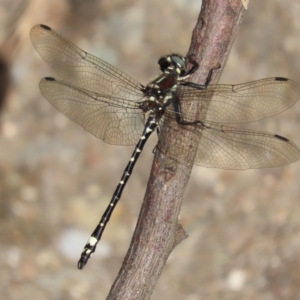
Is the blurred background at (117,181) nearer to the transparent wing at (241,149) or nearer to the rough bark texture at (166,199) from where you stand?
the transparent wing at (241,149)

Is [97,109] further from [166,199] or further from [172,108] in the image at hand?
[166,199]

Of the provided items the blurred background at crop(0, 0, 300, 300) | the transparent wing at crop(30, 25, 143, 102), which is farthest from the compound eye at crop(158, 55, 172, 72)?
the blurred background at crop(0, 0, 300, 300)

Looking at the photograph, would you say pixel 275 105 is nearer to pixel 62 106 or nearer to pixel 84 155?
pixel 62 106

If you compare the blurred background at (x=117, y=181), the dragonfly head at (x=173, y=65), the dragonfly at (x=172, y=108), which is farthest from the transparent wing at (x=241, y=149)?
the blurred background at (x=117, y=181)

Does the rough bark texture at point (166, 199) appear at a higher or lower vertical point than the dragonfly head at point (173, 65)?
lower

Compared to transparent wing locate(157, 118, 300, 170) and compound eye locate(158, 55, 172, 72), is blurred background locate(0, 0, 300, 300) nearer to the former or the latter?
compound eye locate(158, 55, 172, 72)

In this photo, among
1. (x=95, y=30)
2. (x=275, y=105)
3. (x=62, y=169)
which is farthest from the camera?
(x=95, y=30)

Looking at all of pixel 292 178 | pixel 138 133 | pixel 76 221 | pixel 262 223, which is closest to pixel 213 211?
pixel 262 223
